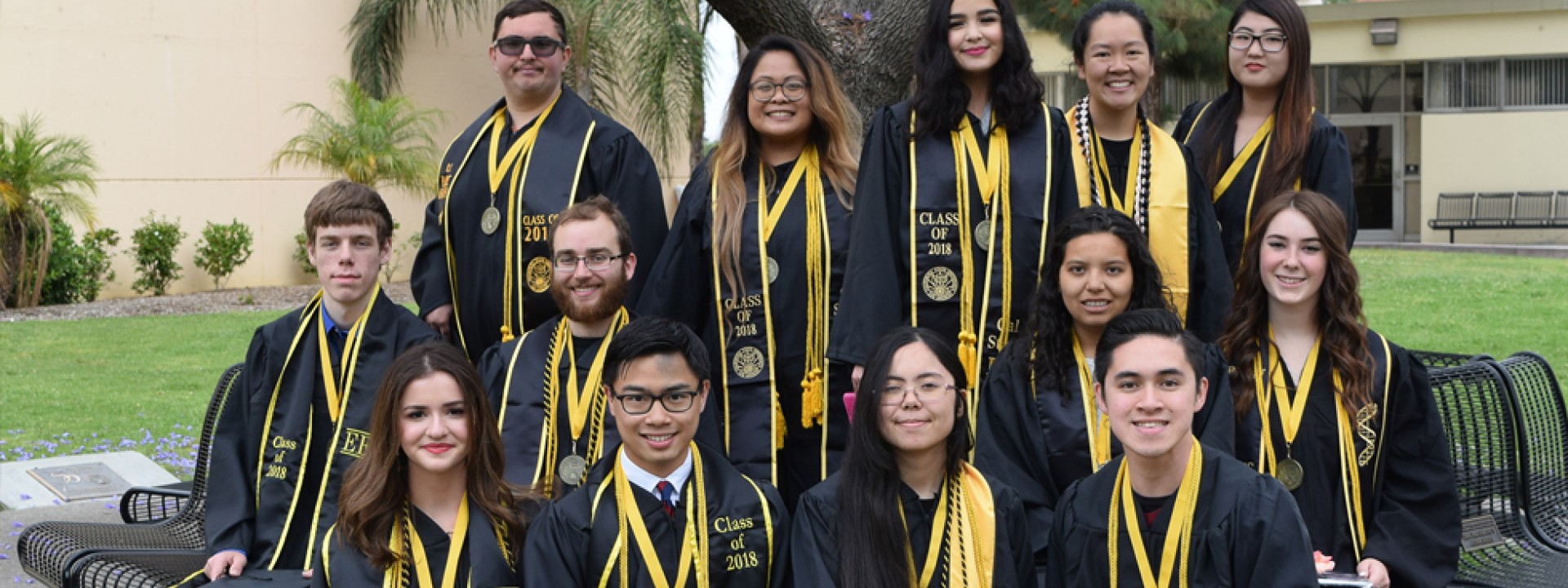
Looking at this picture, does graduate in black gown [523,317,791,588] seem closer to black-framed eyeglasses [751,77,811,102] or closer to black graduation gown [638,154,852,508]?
black graduation gown [638,154,852,508]

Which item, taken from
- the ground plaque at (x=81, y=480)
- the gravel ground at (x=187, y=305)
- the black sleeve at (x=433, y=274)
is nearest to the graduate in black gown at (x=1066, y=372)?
the black sleeve at (x=433, y=274)

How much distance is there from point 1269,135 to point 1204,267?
0.59 meters

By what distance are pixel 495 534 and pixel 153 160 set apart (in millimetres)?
16145

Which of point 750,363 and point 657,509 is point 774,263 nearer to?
point 750,363

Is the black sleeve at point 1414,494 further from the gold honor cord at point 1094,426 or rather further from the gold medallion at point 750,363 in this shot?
the gold medallion at point 750,363

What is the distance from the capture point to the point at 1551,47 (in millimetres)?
25672

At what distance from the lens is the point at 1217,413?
157 inches

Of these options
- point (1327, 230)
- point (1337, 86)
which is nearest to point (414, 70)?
point (1337, 86)

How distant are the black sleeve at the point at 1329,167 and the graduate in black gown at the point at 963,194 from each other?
868 millimetres

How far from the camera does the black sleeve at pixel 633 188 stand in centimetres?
514

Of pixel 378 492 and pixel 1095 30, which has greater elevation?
pixel 1095 30

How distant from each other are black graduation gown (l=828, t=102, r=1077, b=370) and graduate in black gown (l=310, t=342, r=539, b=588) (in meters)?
1.11

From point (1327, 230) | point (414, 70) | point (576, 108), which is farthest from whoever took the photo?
point (414, 70)

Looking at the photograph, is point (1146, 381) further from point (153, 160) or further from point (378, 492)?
point (153, 160)
